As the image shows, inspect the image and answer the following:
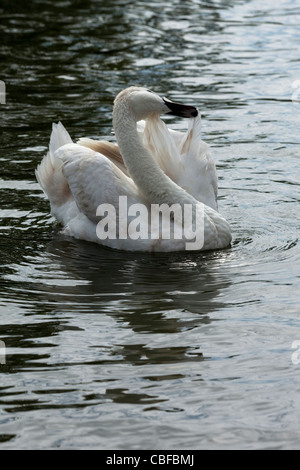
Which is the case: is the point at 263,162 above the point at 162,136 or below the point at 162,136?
below

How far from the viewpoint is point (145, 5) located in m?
19.3

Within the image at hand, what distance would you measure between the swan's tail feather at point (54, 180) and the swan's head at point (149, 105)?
119cm

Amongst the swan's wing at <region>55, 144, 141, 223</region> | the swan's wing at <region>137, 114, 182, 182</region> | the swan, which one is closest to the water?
the swan

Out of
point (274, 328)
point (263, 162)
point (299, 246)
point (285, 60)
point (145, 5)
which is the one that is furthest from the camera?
point (145, 5)

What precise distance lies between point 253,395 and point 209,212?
3.19 metres

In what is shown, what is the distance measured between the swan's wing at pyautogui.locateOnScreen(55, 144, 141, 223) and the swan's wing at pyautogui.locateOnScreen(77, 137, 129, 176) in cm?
21

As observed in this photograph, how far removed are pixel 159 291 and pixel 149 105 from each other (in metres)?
1.89

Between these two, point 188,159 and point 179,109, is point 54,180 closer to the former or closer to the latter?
point 188,159

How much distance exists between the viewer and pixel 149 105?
870 centimetres

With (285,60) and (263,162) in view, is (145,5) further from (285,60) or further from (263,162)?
(263,162)

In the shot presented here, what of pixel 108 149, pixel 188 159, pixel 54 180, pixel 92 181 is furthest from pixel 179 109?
pixel 54 180

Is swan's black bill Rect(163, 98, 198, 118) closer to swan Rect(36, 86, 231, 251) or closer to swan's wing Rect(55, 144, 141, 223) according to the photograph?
swan Rect(36, 86, 231, 251)

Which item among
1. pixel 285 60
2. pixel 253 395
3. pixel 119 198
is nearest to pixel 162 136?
pixel 119 198

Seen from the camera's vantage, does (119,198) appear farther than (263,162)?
No
